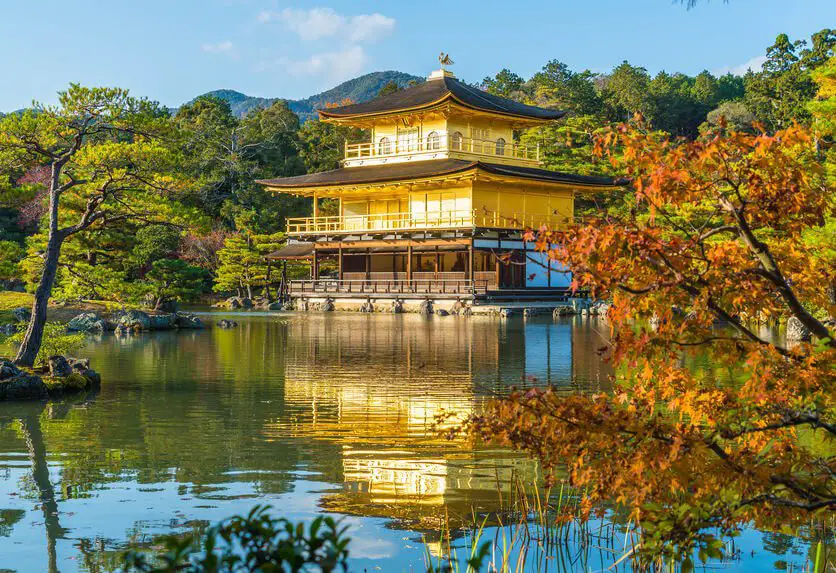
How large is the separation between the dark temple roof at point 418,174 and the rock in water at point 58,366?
22528 mm

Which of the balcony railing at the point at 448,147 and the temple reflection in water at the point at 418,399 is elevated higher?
the balcony railing at the point at 448,147

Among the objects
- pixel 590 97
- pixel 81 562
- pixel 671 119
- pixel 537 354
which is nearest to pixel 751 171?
pixel 81 562

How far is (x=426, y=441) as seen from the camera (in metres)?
8.45

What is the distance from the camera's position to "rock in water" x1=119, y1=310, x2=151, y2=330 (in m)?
23.7

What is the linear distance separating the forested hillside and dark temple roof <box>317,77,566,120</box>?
12.5 ft

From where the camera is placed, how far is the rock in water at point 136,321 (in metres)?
23.7

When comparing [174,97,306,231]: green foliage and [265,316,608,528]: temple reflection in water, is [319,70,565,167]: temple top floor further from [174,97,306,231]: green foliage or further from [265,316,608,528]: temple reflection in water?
[265,316,608,528]: temple reflection in water

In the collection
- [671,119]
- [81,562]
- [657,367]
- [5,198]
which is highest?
[671,119]

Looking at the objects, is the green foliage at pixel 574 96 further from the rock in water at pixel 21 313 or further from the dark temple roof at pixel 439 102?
the rock in water at pixel 21 313

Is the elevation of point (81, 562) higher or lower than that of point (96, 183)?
lower

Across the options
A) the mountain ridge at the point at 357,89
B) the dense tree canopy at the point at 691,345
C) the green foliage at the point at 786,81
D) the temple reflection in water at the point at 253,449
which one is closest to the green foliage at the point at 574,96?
the green foliage at the point at 786,81

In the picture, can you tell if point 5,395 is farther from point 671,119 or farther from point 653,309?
point 671,119

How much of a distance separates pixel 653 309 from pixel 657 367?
19.9 inches

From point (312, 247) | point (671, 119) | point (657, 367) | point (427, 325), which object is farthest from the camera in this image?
point (671, 119)
